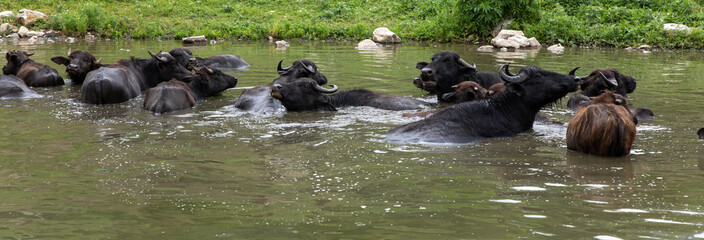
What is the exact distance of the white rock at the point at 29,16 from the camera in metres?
26.7

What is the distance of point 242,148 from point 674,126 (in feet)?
17.3

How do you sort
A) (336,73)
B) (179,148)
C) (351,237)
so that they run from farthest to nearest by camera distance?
(336,73) < (179,148) < (351,237)

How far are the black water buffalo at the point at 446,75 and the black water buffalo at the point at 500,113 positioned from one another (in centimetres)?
271

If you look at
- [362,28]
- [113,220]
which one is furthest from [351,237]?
[362,28]

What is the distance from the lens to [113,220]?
A: 470 cm

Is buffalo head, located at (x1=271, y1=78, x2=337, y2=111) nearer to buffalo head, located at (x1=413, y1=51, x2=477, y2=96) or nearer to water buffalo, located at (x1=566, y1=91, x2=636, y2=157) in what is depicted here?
buffalo head, located at (x1=413, y1=51, x2=477, y2=96)

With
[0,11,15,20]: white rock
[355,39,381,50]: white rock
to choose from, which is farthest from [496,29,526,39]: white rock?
[0,11,15,20]: white rock

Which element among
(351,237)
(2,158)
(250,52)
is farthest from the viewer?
(250,52)

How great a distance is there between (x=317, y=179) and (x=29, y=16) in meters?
24.8

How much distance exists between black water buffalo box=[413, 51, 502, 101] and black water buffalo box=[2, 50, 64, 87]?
261 inches

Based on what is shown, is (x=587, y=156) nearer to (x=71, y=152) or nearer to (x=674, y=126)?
(x=674, y=126)

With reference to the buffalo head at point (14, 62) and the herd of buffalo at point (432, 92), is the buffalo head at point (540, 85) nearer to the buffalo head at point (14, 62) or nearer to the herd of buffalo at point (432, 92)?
the herd of buffalo at point (432, 92)

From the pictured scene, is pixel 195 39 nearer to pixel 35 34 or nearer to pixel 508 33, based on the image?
pixel 35 34

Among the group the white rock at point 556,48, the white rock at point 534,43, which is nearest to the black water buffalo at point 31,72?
the white rock at point 556,48
